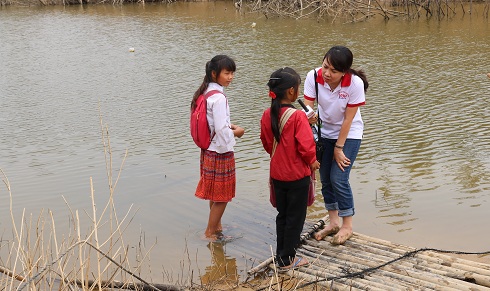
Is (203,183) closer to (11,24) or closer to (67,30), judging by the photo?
(67,30)

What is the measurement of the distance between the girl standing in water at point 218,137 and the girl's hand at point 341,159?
67 centimetres

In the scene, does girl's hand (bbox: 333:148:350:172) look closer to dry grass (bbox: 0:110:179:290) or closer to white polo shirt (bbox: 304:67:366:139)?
white polo shirt (bbox: 304:67:366:139)

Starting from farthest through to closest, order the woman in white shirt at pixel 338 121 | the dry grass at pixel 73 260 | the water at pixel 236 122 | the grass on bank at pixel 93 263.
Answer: the water at pixel 236 122
the woman in white shirt at pixel 338 121
the grass on bank at pixel 93 263
the dry grass at pixel 73 260

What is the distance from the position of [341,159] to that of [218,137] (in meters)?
0.84

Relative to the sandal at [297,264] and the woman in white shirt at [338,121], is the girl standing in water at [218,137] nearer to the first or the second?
→ the woman in white shirt at [338,121]

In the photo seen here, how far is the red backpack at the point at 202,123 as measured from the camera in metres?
4.58

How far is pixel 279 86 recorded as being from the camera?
4.04m

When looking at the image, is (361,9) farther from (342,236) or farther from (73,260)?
(73,260)

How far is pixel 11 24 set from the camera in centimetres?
1989

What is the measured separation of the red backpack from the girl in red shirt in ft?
1.82

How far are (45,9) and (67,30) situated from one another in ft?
23.7

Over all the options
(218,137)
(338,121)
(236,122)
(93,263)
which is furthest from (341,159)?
(236,122)

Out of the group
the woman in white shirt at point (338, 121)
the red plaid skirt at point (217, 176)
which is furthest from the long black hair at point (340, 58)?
the red plaid skirt at point (217, 176)

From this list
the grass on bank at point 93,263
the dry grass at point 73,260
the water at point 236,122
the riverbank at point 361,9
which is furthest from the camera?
the riverbank at point 361,9
